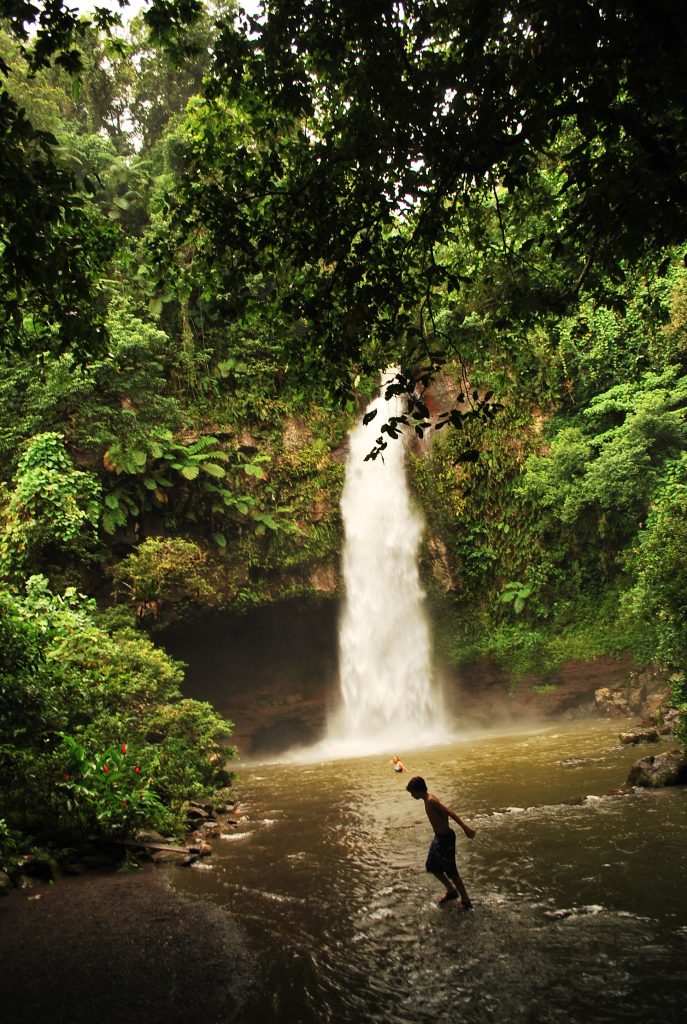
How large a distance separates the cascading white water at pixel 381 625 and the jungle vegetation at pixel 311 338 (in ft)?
2.29

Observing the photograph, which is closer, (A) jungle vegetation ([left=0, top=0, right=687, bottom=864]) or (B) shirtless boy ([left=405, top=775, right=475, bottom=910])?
(A) jungle vegetation ([left=0, top=0, right=687, bottom=864])

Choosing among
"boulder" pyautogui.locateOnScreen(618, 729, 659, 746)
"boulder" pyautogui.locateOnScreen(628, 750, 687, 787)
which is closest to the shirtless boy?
"boulder" pyautogui.locateOnScreen(628, 750, 687, 787)

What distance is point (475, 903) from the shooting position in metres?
5.70

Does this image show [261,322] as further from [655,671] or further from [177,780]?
[655,671]

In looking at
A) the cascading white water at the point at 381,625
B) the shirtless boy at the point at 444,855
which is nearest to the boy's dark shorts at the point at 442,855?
the shirtless boy at the point at 444,855

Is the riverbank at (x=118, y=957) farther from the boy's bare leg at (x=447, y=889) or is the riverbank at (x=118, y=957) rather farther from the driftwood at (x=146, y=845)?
the boy's bare leg at (x=447, y=889)

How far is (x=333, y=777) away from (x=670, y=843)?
7359 mm

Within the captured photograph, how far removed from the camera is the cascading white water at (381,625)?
19.0 m

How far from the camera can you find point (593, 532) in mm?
19719

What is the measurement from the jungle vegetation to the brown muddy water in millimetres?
2033

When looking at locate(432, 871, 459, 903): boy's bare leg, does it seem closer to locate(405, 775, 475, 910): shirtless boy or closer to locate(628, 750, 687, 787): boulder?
locate(405, 775, 475, 910): shirtless boy

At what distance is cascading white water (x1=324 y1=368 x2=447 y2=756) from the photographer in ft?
62.4

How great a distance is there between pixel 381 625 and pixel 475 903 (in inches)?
547

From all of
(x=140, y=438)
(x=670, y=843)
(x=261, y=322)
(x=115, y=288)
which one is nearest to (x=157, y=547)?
(x=140, y=438)
